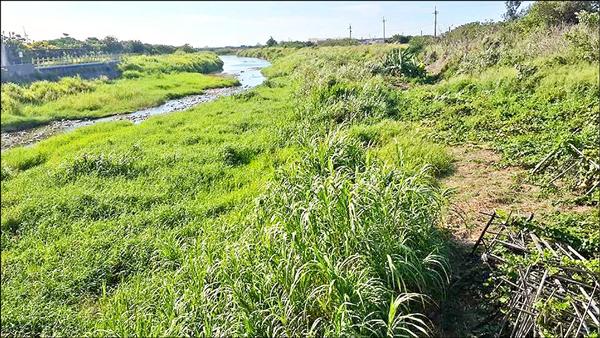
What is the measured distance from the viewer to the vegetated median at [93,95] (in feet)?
36.2

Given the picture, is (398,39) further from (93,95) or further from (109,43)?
(93,95)

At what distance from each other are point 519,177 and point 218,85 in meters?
21.4

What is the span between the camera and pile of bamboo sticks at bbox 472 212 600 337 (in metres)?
2.51

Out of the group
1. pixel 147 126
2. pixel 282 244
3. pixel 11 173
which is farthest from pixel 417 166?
pixel 147 126

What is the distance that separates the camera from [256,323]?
2.94 meters

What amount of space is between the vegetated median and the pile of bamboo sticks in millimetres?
8292

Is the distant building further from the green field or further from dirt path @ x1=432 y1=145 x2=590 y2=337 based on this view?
dirt path @ x1=432 y1=145 x2=590 y2=337

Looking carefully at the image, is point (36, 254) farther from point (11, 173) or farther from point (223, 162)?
point (11, 173)

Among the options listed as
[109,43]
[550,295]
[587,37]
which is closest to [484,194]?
[550,295]

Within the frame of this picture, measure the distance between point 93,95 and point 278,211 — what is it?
15.2m

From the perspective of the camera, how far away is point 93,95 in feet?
54.9

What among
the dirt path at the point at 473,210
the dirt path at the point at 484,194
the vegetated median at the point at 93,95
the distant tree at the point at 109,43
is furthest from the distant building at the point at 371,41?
the dirt path at the point at 484,194

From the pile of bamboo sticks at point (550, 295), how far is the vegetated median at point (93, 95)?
27.2ft

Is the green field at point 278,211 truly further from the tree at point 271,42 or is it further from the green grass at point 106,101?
the tree at point 271,42
